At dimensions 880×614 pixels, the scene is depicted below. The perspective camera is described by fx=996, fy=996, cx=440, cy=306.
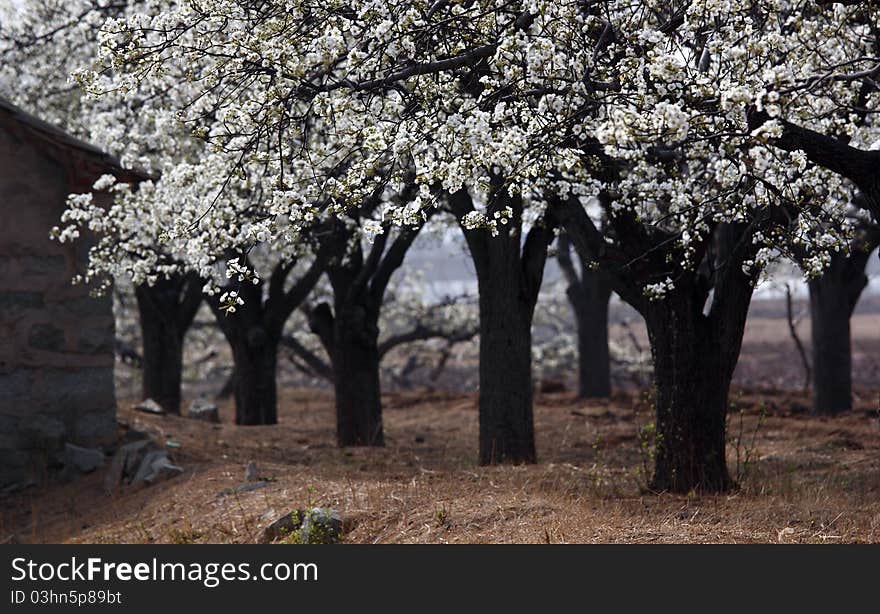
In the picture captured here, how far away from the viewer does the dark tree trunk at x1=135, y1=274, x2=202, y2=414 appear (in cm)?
1644

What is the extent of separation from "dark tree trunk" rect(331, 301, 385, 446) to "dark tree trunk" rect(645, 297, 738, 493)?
5745mm

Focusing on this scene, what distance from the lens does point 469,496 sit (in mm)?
7766

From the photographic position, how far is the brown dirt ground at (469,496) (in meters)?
6.84

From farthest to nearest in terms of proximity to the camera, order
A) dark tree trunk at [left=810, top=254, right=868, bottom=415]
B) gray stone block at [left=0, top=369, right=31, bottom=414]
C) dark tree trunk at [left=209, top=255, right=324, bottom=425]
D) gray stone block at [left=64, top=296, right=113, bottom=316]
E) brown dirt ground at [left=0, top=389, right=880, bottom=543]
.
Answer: dark tree trunk at [left=810, top=254, right=868, bottom=415] → dark tree trunk at [left=209, top=255, right=324, bottom=425] → gray stone block at [left=64, top=296, right=113, bottom=316] → gray stone block at [left=0, top=369, right=31, bottom=414] → brown dirt ground at [left=0, top=389, right=880, bottom=543]

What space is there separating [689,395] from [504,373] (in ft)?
9.07

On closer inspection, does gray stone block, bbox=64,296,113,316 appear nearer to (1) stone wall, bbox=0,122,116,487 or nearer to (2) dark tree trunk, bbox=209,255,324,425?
(1) stone wall, bbox=0,122,116,487

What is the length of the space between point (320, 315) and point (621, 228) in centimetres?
653

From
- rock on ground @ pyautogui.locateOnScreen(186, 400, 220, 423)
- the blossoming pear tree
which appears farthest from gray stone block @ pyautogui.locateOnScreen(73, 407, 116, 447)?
rock on ground @ pyautogui.locateOnScreen(186, 400, 220, 423)

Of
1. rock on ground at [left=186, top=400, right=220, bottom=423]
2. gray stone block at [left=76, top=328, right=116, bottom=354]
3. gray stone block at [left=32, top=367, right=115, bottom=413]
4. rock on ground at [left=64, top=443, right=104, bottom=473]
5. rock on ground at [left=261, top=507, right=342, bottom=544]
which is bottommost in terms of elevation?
rock on ground at [left=261, top=507, right=342, bottom=544]

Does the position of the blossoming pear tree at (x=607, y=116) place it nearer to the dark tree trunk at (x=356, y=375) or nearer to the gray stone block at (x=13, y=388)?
the gray stone block at (x=13, y=388)

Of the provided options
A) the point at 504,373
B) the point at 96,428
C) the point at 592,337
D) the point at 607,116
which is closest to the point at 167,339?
the point at 96,428

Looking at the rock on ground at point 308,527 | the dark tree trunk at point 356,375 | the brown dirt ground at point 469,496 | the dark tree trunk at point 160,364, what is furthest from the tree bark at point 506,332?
the dark tree trunk at point 160,364
